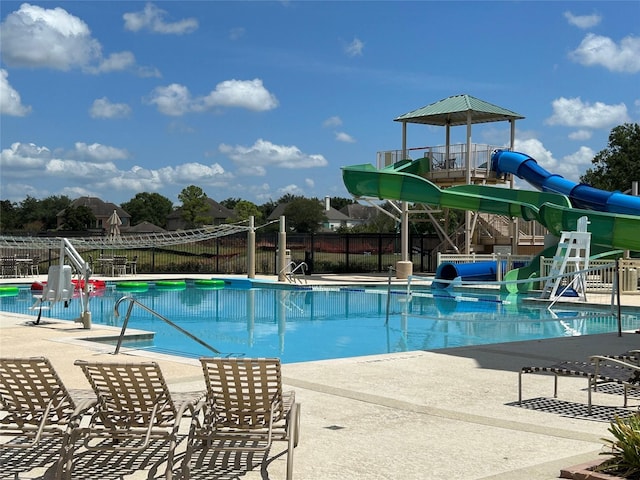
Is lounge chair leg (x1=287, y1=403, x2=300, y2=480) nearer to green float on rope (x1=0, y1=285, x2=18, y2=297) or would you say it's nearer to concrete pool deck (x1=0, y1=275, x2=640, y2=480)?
concrete pool deck (x1=0, y1=275, x2=640, y2=480)

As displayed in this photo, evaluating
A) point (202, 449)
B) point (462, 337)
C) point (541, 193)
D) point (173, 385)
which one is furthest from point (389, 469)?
point (541, 193)

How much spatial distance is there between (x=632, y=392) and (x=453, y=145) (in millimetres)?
24344

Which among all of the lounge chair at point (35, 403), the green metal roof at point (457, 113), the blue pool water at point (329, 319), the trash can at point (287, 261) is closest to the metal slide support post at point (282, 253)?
the trash can at point (287, 261)

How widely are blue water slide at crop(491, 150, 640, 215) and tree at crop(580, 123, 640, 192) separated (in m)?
23.7

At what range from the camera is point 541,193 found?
28.0 meters

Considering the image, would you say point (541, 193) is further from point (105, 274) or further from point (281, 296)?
point (105, 274)

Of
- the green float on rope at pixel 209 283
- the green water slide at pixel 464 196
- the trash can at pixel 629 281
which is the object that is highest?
the green water slide at pixel 464 196

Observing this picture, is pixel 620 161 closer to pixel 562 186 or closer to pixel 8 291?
pixel 562 186

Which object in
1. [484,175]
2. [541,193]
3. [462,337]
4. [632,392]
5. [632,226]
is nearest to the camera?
[632,392]

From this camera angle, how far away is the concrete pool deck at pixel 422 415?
5809 mm

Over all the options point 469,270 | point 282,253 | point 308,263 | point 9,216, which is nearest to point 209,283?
point 282,253

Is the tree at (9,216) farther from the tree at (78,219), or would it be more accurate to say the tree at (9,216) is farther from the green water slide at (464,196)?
the green water slide at (464,196)

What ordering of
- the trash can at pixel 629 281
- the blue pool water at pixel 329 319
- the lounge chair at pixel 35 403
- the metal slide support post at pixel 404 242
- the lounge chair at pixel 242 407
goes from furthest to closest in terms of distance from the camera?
1. the metal slide support post at pixel 404 242
2. the trash can at pixel 629 281
3. the blue pool water at pixel 329 319
4. the lounge chair at pixel 35 403
5. the lounge chair at pixel 242 407

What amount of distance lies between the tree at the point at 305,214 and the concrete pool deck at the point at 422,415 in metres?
80.7
